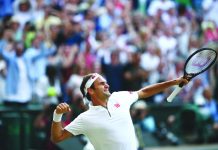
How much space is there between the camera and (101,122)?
8633 millimetres

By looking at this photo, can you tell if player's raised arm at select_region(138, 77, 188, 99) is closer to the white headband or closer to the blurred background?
the white headband

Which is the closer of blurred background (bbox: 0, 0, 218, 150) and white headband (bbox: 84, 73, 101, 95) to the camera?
white headband (bbox: 84, 73, 101, 95)

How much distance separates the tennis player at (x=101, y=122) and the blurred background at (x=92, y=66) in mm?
4463

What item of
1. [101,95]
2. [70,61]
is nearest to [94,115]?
[101,95]

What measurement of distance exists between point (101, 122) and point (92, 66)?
720 cm

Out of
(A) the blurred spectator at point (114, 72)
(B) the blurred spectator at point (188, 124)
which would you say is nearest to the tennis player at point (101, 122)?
(A) the blurred spectator at point (114, 72)

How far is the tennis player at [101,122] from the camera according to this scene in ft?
28.0

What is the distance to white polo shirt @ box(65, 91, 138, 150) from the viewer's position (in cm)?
856

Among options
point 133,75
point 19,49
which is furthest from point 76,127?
point 133,75

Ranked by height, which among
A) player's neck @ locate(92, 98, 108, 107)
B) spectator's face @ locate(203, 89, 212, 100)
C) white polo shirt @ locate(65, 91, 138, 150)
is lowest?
spectator's face @ locate(203, 89, 212, 100)

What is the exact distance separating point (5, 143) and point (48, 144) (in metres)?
0.77

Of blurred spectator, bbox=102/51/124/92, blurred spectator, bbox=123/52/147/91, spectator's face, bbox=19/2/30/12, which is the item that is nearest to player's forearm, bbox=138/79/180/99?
blurred spectator, bbox=102/51/124/92

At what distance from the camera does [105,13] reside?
18.0 meters

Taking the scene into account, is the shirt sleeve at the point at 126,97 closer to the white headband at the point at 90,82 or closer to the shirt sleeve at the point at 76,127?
the white headband at the point at 90,82
